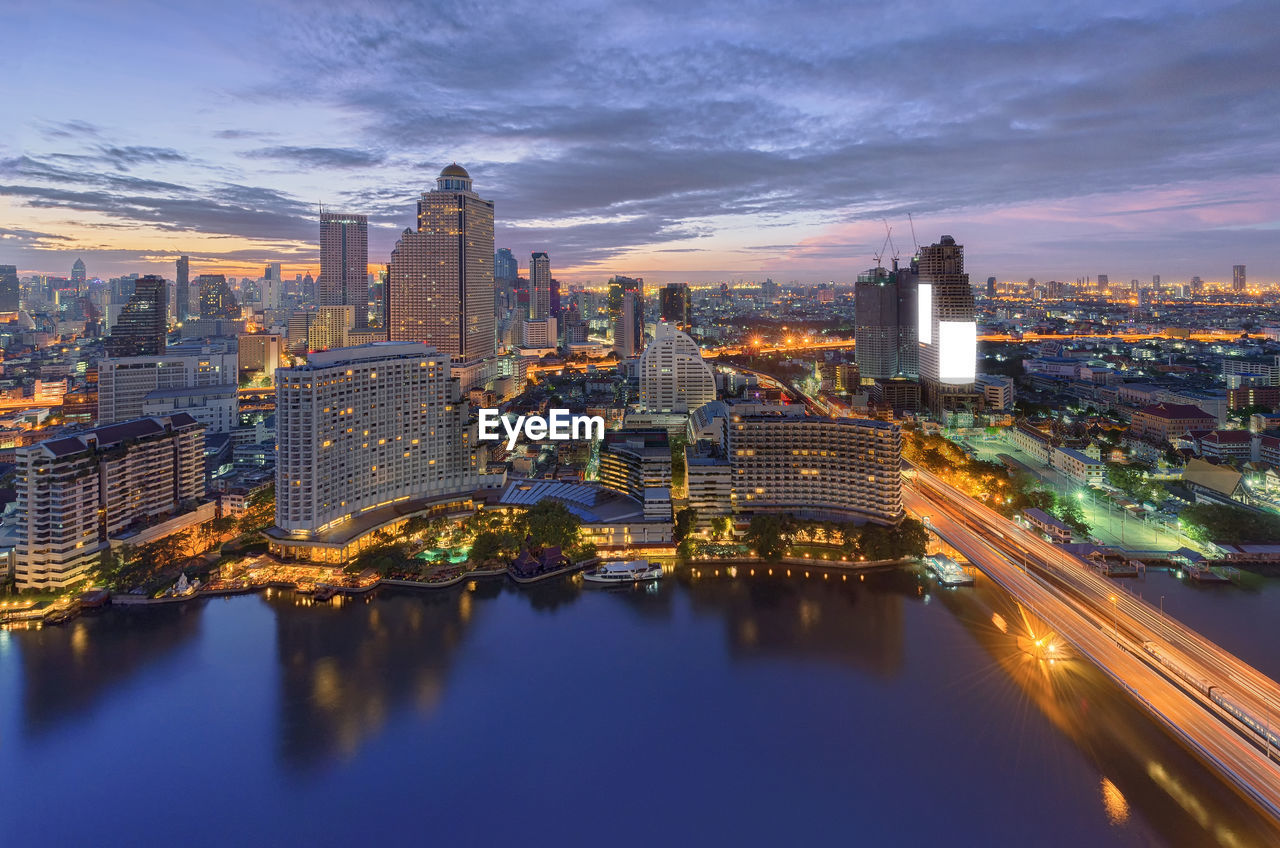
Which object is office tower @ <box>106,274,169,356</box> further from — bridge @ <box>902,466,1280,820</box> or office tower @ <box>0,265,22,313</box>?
bridge @ <box>902,466,1280,820</box>

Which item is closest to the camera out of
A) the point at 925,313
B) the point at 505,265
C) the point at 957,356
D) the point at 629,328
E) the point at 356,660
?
the point at 356,660

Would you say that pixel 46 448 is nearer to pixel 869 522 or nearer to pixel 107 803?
pixel 107 803

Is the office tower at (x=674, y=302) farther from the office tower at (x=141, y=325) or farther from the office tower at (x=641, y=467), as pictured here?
the office tower at (x=641, y=467)

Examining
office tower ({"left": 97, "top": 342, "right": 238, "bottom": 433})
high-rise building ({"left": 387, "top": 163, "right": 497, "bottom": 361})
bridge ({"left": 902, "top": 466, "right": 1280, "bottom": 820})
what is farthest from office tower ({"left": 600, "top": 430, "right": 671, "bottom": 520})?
high-rise building ({"left": 387, "top": 163, "right": 497, "bottom": 361})

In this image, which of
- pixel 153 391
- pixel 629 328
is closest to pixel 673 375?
pixel 153 391

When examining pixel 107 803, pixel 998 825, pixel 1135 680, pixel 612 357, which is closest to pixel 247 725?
pixel 107 803

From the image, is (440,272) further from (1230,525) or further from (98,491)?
(1230,525)

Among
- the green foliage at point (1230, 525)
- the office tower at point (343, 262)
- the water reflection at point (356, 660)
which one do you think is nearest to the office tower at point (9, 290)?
the office tower at point (343, 262)
